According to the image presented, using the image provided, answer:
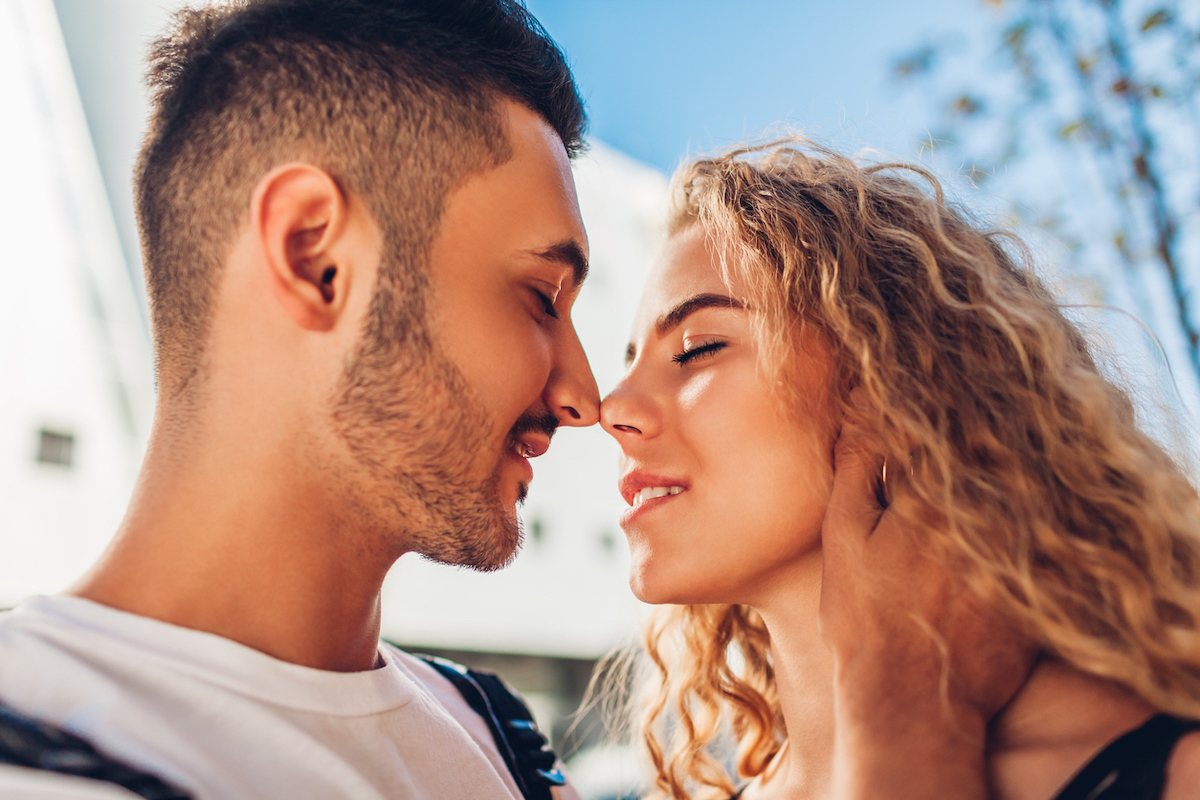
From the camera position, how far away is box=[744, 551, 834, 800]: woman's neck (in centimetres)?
149

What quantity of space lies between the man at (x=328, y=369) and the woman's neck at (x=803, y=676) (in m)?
0.55

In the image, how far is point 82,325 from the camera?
3760mm

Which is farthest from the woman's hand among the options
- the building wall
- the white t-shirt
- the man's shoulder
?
the building wall

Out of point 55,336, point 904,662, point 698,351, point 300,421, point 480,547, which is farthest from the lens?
point 55,336

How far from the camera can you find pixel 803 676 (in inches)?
60.4

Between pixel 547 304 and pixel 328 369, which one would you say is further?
pixel 547 304

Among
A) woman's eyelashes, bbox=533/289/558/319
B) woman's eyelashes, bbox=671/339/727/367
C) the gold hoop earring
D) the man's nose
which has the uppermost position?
woman's eyelashes, bbox=533/289/558/319

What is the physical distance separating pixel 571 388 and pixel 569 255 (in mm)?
265

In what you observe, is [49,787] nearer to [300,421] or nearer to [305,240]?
[300,421]

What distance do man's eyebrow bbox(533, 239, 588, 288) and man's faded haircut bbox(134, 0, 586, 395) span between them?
198mm

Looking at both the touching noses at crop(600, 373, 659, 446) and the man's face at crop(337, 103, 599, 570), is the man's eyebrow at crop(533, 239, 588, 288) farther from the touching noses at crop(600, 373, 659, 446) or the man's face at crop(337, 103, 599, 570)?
the touching noses at crop(600, 373, 659, 446)

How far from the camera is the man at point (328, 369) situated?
111 cm

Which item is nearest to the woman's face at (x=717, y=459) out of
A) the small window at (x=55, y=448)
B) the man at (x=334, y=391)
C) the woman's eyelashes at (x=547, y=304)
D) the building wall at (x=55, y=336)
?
the man at (x=334, y=391)

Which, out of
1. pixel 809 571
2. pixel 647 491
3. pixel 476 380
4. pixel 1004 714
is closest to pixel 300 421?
pixel 476 380
